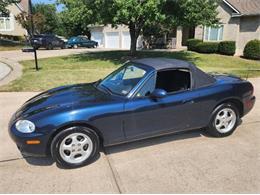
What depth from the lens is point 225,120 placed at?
16.8 feet

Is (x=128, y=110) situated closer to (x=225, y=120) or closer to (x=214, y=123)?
(x=214, y=123)

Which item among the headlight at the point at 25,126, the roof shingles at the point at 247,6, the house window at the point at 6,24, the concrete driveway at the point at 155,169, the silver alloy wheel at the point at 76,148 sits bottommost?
the concrete driveway at the point at 155,169

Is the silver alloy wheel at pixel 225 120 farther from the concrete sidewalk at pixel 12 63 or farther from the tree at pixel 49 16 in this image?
the tree at pixel 49 16

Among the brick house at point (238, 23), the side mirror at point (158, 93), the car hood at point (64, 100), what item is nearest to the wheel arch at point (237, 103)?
the side mirror at point (158, 93)

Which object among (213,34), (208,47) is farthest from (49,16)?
(208,47)

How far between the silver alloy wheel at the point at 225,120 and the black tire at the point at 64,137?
7.58ft

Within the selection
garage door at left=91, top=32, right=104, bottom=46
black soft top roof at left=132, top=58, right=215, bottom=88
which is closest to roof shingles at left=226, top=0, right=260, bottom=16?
black soft top roof at left=132, top=58, right=215, bottom=88

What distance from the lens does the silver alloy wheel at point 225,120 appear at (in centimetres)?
507

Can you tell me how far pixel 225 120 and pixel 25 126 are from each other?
3473mm

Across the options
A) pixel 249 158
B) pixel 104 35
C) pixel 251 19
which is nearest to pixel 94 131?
pixel 249 158

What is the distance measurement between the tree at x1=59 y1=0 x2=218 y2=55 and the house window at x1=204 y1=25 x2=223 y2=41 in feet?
21.6

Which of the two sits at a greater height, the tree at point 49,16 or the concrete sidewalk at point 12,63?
the tree at point 49,16

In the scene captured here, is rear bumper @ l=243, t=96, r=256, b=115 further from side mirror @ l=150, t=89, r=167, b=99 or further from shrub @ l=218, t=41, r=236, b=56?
shrub @ l=218, t=41, r=236, b=56

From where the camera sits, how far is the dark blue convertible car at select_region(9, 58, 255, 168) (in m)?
3.86
